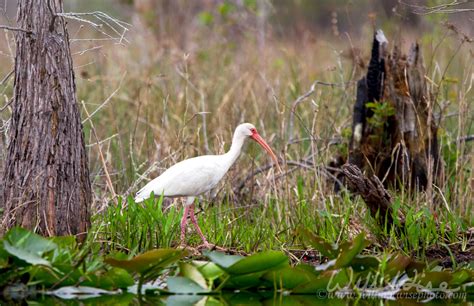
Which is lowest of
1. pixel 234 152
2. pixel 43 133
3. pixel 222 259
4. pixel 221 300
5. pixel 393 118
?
pixel 221 300

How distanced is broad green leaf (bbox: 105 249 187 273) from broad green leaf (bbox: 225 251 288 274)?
0.32 meters

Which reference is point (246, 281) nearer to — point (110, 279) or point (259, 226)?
point (110, 279)

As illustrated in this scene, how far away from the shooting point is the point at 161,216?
6.05m

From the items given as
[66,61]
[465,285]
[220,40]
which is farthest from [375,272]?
[220,40]

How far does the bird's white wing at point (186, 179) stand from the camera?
6906 millimetres

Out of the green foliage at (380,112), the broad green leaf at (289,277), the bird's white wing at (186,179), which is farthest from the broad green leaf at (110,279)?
the green foliage at (380,112)

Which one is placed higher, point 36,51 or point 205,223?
point 36,51

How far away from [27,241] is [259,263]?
4.11 feet

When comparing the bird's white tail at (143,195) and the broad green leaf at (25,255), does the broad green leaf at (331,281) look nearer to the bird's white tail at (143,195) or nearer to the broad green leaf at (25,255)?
the broad green leaf at (25,255)

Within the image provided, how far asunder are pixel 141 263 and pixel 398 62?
3.66 m

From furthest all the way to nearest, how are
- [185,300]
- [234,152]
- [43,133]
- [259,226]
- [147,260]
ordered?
[234,152] → [259,226] → [43,133] → [185,300] → [147,260]

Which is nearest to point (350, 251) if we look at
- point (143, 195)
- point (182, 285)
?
point (182, 285)

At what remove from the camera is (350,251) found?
5340mm

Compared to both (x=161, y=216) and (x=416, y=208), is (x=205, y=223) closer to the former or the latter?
(x=161, y=216)
